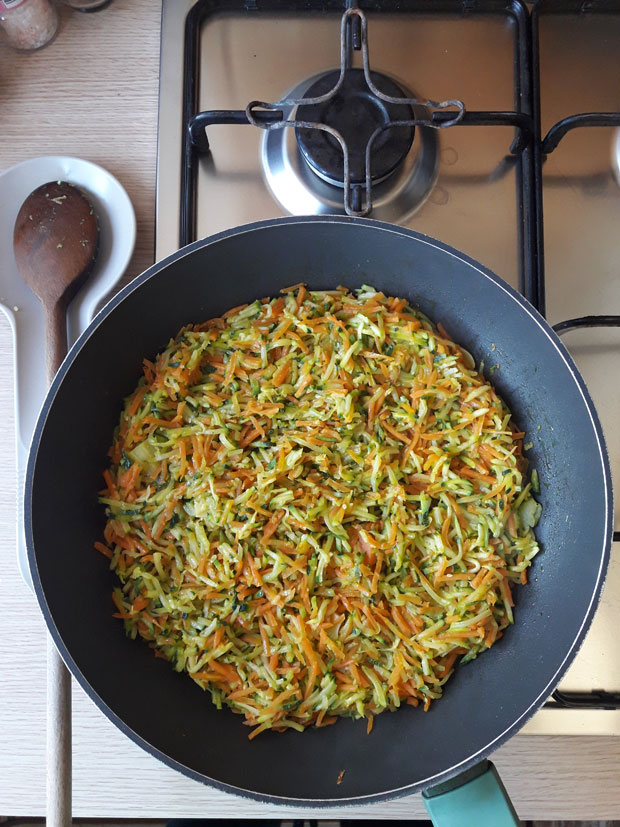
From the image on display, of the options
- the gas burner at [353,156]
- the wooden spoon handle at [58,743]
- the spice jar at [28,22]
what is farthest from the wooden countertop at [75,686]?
the gas burner at [353,156]

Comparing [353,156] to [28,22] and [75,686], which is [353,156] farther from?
[75,686]

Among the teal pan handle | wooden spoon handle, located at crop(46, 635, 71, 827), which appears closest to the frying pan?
the teal pan handle

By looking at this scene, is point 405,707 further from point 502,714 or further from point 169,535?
point 169,535

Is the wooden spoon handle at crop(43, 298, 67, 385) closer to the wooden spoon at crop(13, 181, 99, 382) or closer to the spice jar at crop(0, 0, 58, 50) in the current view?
the wooden spoon at crop(13, 181, 99, 382)

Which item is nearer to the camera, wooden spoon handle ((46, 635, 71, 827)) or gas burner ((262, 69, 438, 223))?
wooden spoon handle ((46, 635, 71, 827))

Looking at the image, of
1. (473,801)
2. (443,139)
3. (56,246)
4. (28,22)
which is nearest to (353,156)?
(443,139)

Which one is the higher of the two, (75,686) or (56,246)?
(56,246)
